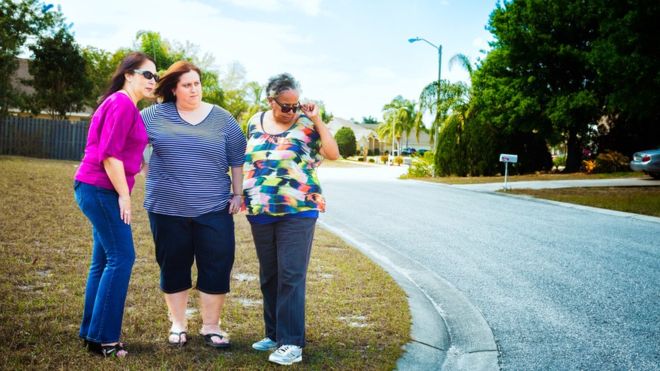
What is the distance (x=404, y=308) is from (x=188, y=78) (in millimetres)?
2790

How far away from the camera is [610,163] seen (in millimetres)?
29016

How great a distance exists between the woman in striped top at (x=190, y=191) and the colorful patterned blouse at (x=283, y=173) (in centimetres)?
21

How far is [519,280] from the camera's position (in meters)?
6.72

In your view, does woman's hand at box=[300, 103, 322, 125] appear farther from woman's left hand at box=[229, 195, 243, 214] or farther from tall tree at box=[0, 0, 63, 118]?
tall tree at box=[0, 0, 63, 118]

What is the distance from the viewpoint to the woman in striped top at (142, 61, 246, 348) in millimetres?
3906

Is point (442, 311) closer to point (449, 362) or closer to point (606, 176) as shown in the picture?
point (449, 362)

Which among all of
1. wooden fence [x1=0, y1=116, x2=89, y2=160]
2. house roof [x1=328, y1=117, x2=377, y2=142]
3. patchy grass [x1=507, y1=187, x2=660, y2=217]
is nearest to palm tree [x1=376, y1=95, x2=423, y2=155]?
house roof [x1=328, y1=117, x2=377, y2=142]

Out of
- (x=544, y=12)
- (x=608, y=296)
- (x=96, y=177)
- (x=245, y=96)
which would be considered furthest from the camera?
(x=245, y=96)

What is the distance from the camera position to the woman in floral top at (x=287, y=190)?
3.84 m

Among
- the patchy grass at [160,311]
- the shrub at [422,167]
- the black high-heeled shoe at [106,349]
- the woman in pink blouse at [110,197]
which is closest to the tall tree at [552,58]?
the shrub at [422,167]

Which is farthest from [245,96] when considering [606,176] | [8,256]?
[8,256]

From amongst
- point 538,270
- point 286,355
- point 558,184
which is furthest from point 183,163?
point 558,184

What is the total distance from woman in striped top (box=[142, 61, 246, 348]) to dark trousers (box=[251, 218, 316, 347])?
308 mm

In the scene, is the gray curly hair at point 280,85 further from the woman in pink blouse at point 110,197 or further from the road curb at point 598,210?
the road curb at point 598,210
